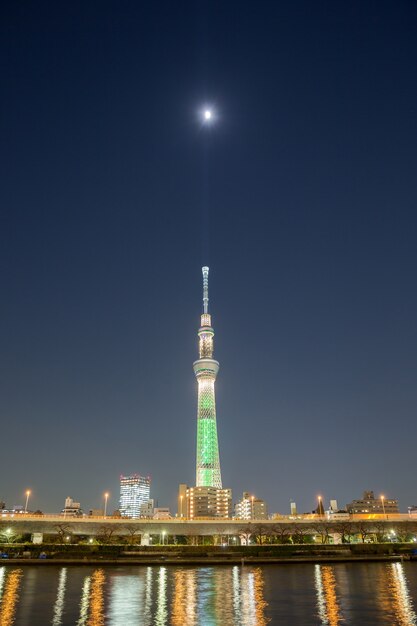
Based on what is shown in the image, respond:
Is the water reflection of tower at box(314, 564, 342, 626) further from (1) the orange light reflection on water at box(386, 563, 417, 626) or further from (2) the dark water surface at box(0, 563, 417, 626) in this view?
(1) the orange light reflection on water at box(386, 563, 417, 626)

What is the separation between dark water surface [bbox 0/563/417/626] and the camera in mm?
29812

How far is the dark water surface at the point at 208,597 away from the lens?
97.8ft

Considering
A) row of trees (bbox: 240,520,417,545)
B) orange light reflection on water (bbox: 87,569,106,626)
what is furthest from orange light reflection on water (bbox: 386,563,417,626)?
row of trees (bbox: 240,520,417,545)

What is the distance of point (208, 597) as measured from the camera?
121 feet

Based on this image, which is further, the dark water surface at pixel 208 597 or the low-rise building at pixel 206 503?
the low-rise building at pixel 206 503

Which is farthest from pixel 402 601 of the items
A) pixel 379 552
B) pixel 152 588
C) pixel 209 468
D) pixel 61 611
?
pixel 209 468

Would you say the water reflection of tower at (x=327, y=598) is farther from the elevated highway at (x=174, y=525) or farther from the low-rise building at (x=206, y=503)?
the low-rise building at (x=206, y=503)

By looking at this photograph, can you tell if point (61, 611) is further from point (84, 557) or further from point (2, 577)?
point (84, 557)

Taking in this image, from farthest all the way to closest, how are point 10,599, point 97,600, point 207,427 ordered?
1. point 207,427
2. point 97,600
3. point 10,599

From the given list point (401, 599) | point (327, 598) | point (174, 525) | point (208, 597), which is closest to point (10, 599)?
point (208, 597)

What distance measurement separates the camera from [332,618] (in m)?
29.9

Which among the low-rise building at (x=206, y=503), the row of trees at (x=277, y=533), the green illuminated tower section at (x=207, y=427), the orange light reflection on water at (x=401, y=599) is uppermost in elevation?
the green illuminated tower section at (x=207, y=427)

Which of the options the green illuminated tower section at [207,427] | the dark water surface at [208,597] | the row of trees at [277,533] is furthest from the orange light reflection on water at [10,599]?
the green illuminated tower section at [207,427]

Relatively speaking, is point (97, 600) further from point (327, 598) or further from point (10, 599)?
point (327, 598)
